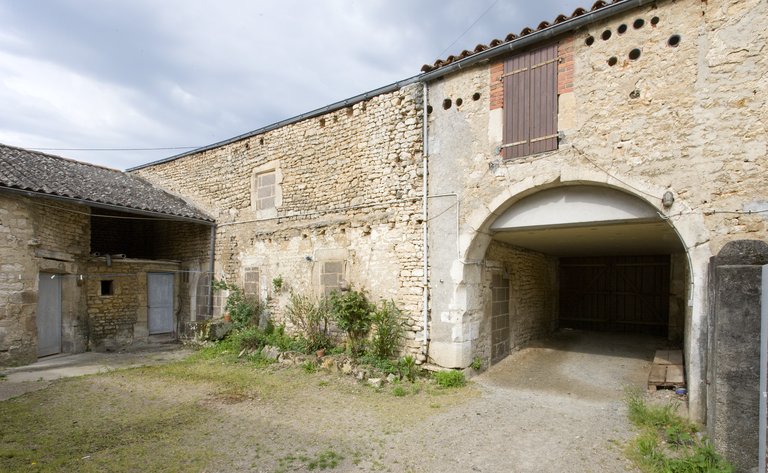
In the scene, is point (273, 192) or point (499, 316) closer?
point (499, 316)

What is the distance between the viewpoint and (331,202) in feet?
28.2

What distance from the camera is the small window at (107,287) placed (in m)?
10.3

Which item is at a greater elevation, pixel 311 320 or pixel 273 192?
pixel 273 192

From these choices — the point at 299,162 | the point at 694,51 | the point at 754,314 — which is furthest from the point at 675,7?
the point at 299,162

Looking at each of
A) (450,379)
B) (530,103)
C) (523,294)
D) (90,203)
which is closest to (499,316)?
(523,294)

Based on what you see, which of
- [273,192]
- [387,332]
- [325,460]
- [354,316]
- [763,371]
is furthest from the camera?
[273,192]

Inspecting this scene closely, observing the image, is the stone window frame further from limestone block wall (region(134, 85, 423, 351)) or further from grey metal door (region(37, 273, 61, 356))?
grey metal door (region(37, 273, 61, 356))

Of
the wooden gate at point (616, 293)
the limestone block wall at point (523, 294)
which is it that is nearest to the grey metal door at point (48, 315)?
the limestone block wall at point (523, 294)

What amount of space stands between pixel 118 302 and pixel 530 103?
1069cm

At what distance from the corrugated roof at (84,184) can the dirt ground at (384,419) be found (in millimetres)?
3701

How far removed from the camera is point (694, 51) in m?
5.03

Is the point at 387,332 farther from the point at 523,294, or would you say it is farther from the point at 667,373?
the point at 667,373

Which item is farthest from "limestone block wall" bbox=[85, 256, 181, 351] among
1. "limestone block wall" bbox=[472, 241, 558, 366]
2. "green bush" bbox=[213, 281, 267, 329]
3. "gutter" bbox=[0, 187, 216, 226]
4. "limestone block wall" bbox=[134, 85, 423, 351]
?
"limestone block wall" bbox=[472, 241, 558, 366]

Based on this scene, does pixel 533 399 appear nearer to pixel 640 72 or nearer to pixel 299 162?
pixel 640 72
